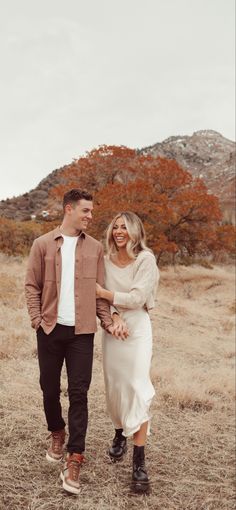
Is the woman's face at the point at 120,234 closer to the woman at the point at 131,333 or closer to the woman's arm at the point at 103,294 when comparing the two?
the woman at the point at 131,333

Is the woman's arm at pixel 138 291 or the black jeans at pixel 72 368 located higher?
the woman's arm at pixel 138 291

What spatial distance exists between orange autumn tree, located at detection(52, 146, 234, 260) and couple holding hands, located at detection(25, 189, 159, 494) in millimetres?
18044

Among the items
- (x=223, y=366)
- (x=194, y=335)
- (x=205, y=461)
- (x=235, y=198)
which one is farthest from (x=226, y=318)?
(x=235, y=198)

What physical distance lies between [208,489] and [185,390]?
7.74 ft

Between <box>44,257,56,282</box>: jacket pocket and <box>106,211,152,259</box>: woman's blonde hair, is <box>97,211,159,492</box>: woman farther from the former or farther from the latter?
<box>44,257,56,282</box>: jacket pocket

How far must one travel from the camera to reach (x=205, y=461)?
477 centimetres

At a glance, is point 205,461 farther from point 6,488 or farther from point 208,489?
point 6,488

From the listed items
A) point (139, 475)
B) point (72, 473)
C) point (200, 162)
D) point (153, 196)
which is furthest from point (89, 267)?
point (200, 162)

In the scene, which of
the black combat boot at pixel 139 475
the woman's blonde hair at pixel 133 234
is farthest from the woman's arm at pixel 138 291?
the black combat boot at pixel 139 475

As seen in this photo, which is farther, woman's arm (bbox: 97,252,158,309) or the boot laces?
the boot laces

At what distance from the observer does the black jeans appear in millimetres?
3592

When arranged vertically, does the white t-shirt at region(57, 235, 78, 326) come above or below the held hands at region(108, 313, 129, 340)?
above

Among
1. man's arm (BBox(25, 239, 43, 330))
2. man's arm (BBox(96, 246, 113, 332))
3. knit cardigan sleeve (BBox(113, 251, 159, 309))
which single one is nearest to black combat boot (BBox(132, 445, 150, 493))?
man's arm (BBox(96, 246, 113, 332))

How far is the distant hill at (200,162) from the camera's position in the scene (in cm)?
7425
